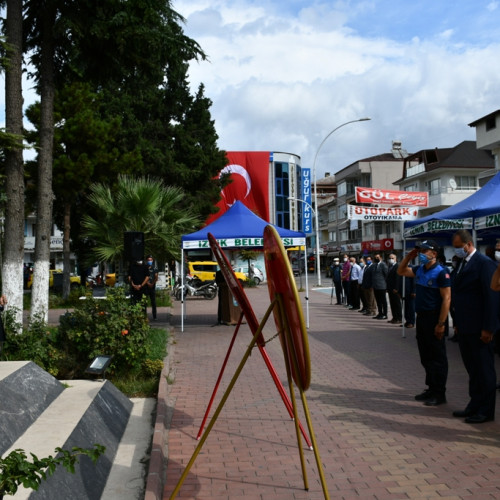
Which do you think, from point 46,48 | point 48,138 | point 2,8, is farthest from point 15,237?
point 2,8

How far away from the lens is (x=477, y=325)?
19.8 feet

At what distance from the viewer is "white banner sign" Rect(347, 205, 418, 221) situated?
1720 cm

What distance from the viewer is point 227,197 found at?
6147 centimetres

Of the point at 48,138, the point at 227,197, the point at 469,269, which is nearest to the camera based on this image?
the point at 469,269

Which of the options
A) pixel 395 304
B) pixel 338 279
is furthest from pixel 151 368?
pixel 338 279

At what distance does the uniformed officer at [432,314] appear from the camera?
6.75 metres

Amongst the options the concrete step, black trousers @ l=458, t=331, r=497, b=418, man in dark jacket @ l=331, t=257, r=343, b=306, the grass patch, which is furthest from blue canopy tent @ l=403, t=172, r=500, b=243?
man in dark jacket @ l=331, t=257, r=343, b=306

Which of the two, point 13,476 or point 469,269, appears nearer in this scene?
point 13,476

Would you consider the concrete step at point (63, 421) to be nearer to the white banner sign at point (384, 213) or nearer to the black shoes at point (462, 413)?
the black shoes at point (462, 413)

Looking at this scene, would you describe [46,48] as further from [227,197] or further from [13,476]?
[227,197]

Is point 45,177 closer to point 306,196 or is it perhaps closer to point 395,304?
point 395,304

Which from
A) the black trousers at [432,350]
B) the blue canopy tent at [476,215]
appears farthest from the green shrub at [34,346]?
the blue canopy tent at [476,215]

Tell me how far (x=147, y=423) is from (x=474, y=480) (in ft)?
11.6

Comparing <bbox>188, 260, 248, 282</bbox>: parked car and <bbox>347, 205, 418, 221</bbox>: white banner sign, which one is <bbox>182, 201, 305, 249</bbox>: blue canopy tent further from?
<bbox>188, 260, 248, 282</bbox>: parked car
